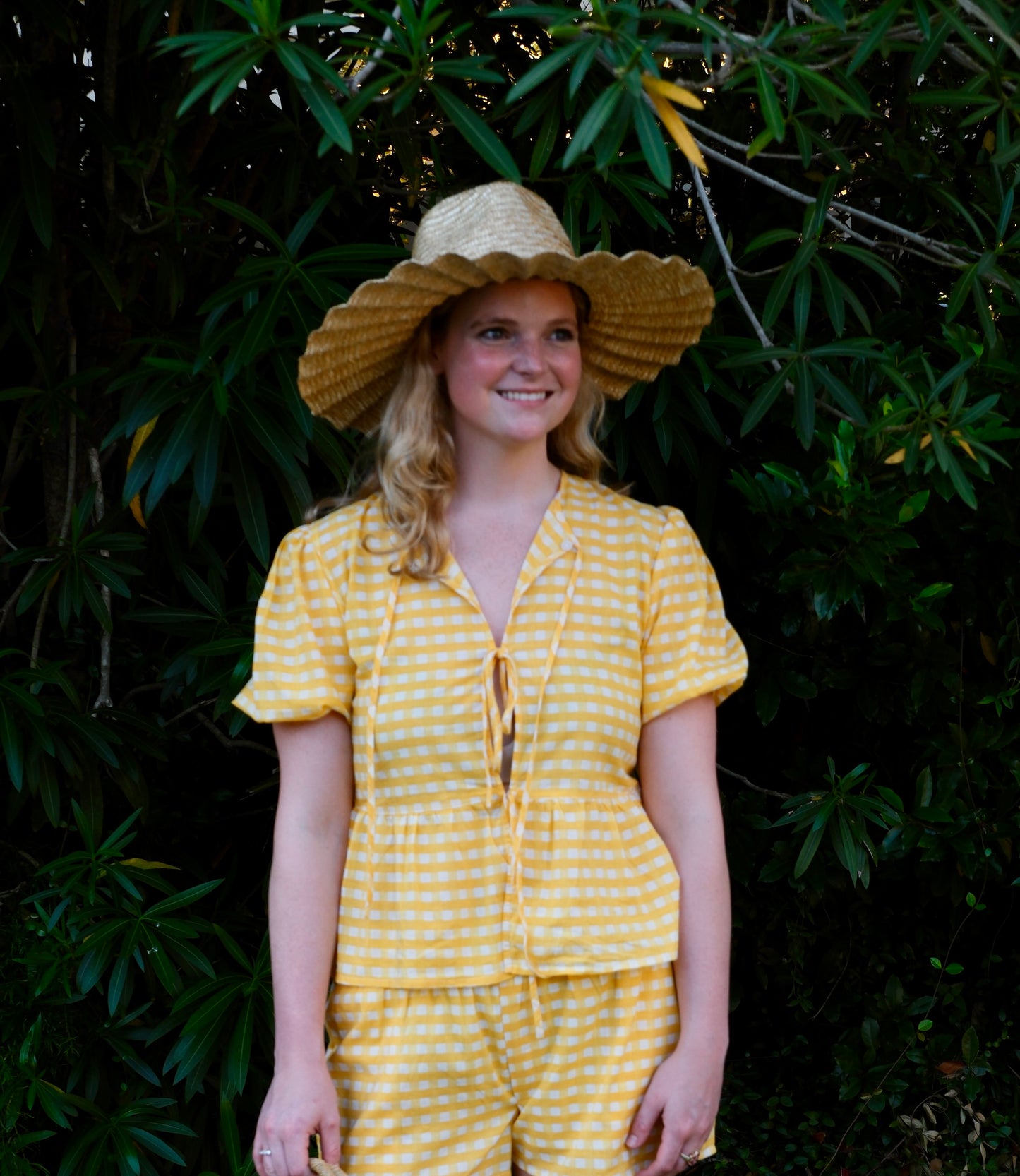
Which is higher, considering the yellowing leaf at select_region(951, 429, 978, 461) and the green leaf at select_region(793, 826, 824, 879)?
the yellowing leaf at select_region(951, 429, 978, 461)

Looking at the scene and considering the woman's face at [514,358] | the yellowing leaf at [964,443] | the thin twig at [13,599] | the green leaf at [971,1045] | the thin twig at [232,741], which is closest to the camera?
the woman's face at [514,358]

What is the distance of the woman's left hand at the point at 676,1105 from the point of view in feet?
5.46

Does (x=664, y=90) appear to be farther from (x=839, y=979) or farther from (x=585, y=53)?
(x=839, y=979)

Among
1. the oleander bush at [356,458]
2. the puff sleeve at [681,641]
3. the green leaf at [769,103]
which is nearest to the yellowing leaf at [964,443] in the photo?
the oleander bush at [356,458]

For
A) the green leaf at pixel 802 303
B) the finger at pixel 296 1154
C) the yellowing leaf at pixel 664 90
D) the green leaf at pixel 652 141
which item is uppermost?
the yellowing leaf at pixel 664 90

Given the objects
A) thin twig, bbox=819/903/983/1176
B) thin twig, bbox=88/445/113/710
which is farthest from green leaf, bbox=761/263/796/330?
thin twig, bbox=819/903/983/1176

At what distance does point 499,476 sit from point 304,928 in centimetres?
59

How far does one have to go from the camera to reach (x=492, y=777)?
166cm

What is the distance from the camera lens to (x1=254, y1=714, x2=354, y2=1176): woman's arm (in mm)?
1642

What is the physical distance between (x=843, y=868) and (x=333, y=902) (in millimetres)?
1509

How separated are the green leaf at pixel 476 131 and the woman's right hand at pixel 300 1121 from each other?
1.13 metres

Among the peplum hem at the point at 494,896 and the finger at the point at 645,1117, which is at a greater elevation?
Answer: the peplum hem at the point at 494,896

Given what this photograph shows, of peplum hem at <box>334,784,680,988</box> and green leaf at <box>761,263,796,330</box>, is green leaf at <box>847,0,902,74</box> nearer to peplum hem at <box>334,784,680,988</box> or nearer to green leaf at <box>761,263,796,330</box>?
green leaf at <box>761,263,796,330</box>

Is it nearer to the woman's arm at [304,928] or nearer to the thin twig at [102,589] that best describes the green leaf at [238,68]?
the woman's arm at [304,928]
